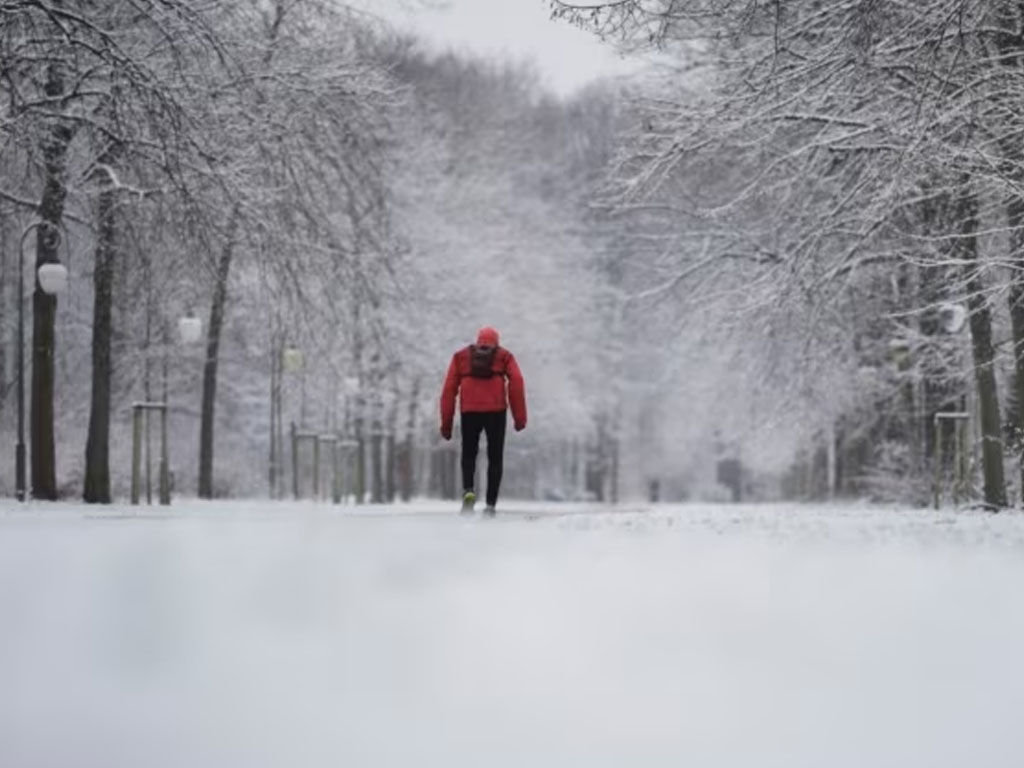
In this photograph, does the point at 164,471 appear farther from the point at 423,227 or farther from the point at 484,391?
the point at 423,227

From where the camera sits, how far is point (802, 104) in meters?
15.8

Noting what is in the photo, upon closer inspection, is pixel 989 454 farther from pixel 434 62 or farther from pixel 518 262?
pixel 434 62

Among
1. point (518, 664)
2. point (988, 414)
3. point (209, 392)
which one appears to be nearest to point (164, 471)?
point (209, 392)

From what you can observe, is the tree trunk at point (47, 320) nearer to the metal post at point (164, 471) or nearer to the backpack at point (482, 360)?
the metal post at point (164, 471)

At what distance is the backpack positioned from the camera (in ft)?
40.5

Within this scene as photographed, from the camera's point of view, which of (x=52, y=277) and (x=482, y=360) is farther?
(x=52, y=277)

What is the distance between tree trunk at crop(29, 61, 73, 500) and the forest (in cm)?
5

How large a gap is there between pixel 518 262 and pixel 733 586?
38.1 m

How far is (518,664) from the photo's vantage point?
255 inches

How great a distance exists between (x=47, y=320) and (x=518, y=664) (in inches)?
572

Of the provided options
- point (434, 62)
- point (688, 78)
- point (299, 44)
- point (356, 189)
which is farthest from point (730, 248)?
point (434, 62)

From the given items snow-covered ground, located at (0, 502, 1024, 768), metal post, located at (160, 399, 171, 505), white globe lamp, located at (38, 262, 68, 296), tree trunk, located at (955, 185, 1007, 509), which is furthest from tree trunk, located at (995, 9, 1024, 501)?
white globe lamp, located at (38, 262, 68, 296)

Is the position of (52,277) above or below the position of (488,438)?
above

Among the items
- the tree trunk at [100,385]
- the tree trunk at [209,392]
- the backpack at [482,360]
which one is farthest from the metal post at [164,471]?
the backpack at [482,360]
